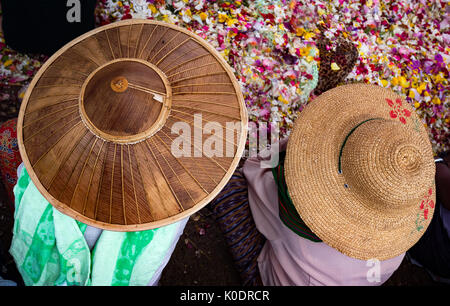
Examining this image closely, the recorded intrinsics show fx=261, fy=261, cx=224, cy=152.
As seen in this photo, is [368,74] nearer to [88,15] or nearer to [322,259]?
[322,259]

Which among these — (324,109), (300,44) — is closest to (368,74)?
(300,44)

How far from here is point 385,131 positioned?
123cm

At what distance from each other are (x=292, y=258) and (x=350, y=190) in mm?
617

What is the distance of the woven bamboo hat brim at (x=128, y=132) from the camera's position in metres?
1.03

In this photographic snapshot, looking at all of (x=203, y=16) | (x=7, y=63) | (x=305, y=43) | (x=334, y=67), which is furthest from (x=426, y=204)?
(x=7, y=63)

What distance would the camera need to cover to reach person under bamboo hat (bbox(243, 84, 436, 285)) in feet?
3.90

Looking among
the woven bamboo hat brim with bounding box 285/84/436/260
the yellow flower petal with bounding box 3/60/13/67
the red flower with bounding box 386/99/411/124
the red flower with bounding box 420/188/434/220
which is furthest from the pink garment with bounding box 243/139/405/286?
the yellow flower petal with bounding box 3/60/13/67

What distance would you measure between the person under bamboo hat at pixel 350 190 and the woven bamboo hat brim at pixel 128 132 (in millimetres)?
464

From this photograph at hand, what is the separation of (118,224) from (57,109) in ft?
1.80

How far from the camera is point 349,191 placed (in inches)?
51.2

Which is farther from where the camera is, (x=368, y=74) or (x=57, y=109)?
(x=368, y=74)
